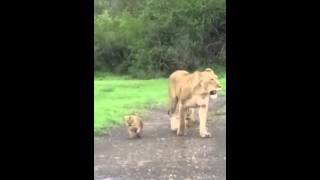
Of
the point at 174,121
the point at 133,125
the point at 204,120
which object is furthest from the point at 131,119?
the point at 204,120

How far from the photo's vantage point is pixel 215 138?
247 cm

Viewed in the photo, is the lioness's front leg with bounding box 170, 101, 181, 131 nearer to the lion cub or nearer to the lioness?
the lioness

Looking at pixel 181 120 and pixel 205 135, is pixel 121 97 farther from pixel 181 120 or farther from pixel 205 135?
pixel 205 135

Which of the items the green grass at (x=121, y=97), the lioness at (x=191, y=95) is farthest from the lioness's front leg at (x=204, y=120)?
the green grass at (x=121, y=97)

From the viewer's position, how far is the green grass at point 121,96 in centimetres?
244

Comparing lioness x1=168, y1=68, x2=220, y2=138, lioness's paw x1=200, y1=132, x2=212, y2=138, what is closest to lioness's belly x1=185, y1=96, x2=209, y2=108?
lioness x1=168, y1=68, x2=220, y2=138

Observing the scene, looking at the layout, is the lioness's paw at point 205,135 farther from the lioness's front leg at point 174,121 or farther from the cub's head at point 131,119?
the cub's head at point 131,119

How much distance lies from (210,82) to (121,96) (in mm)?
351

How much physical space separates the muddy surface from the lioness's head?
0.04m

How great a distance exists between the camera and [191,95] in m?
2.52

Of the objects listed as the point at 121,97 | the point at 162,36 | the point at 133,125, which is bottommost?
the point at 133,125
